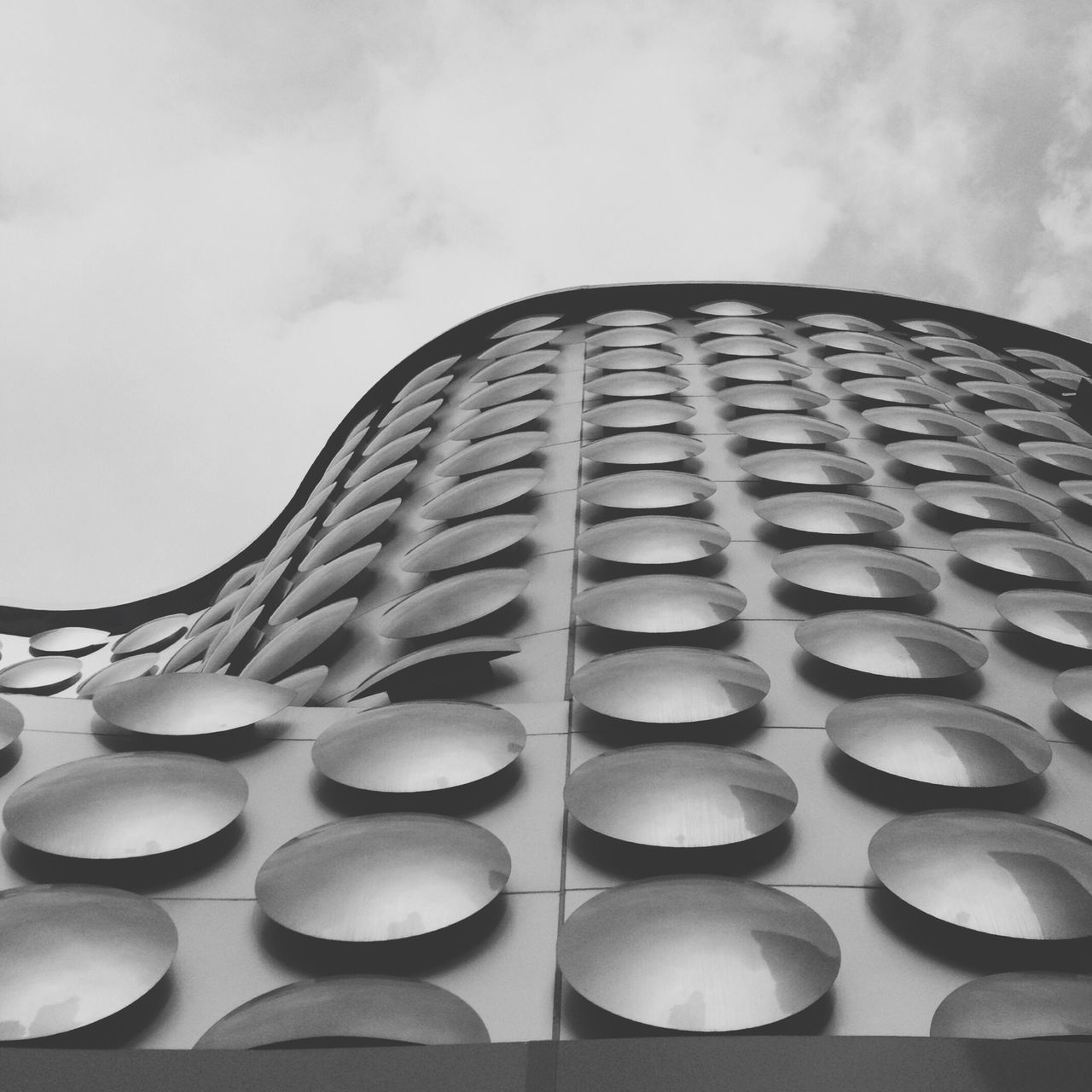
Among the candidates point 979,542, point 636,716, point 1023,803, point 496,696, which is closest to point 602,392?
point 979,542

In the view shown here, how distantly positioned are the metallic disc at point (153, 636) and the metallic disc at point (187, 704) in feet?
64.1

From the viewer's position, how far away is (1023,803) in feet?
30.2

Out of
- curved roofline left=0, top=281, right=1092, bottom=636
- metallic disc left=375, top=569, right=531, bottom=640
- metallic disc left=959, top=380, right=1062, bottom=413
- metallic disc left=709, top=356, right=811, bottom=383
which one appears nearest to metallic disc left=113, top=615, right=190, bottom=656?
curved roofline left=0, top=281, right=1092, bottom=636

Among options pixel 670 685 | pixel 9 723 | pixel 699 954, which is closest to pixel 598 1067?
pixel 699 954

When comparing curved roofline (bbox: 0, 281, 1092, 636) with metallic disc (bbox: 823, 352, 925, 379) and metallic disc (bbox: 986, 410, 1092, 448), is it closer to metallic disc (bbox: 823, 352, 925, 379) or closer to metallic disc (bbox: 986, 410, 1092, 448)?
metallic disc (bbox: 823, 352, 925, 379)

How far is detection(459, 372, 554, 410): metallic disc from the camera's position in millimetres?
21250

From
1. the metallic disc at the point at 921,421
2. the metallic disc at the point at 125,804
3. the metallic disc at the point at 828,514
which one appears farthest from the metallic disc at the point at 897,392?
the metallic disc at the point at 125,804

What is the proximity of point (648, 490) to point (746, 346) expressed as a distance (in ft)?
28.1

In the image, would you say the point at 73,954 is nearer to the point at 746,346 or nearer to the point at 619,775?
the point at 619,775

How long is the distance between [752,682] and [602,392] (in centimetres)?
1105

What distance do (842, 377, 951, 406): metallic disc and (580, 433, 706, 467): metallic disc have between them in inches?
190

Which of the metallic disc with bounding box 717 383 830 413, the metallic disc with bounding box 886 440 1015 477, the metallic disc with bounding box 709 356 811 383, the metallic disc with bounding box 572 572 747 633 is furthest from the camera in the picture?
the metallic disc with bounding box 709 356 811 383

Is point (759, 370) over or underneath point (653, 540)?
over

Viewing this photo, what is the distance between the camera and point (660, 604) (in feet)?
40.8
